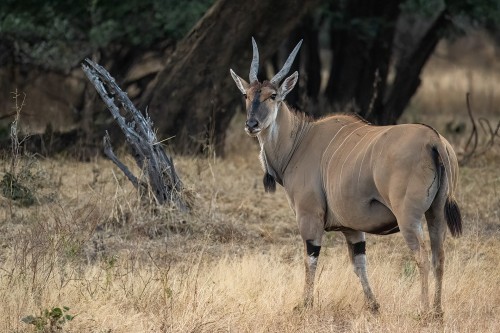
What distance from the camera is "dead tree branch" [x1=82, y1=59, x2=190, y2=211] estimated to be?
8031 mm

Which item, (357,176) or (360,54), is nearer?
(357,176)

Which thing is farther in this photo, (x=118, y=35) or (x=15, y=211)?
(x=118, y=35)

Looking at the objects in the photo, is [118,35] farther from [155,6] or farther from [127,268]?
[127,268]

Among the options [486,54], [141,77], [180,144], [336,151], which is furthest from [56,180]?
[486,54]

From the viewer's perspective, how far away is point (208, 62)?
37.0 feet

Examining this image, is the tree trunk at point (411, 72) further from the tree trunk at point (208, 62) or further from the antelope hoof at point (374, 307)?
the antelope hoof at point (374, 307)

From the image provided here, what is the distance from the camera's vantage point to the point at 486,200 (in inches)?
378

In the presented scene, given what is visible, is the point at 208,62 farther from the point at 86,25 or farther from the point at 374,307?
the point at 374,307

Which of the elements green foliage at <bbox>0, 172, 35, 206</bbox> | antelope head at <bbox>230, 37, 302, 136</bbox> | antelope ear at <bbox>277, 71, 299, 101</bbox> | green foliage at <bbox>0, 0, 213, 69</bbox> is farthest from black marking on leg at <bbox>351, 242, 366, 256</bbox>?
green foliage at <bbox>0, 0, 213, 69</bbox>

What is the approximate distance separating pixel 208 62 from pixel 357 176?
17.7ft

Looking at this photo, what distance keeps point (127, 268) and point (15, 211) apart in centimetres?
215

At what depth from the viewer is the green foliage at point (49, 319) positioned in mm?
5566

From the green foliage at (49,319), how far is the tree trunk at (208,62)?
5.54 meters

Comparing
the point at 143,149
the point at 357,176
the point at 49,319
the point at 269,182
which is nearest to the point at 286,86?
the point at 269,182
